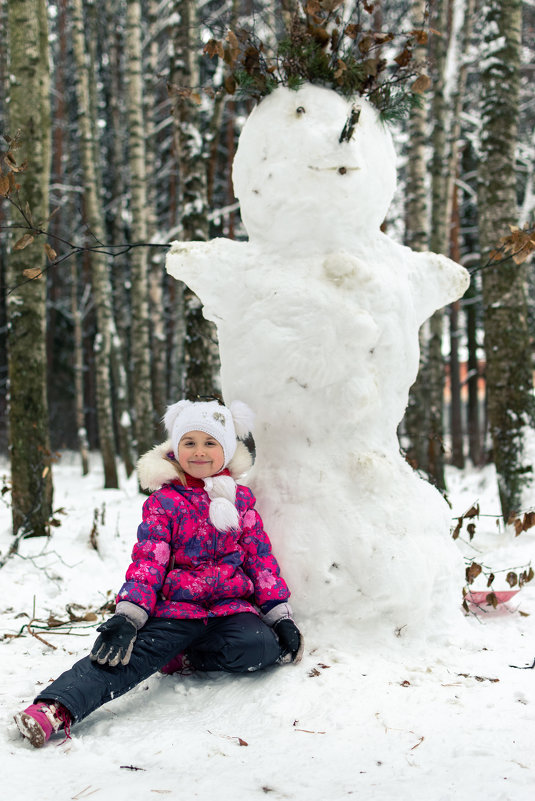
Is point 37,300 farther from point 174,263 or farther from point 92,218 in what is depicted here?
point 92,218

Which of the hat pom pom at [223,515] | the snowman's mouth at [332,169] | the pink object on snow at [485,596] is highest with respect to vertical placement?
the snowman's mouth at [332,169]

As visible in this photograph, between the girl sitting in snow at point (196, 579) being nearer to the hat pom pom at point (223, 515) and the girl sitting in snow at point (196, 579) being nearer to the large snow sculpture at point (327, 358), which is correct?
the hat pom pom at point (223, 515)

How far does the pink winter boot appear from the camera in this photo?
1852 millimetres

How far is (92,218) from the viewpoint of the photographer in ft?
32.6

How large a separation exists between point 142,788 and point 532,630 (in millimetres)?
2043

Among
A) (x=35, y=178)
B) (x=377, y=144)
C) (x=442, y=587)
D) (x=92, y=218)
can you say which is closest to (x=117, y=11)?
(x=92, y=218)

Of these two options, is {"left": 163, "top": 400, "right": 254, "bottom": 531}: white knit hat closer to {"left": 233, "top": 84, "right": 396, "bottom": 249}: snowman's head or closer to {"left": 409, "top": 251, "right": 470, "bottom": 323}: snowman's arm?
{"left": 233, "top": 84, "right": 396, "bottom": 249}: snowman's head

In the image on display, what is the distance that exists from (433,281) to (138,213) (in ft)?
23.4

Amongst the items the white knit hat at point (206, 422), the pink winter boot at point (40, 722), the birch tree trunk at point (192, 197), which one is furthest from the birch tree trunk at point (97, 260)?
the pink winter boot at point (40, 722)

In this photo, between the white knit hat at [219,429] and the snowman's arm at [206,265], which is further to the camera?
the snowman's arm at [206,265]

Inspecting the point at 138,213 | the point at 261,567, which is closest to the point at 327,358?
the point at 261,567

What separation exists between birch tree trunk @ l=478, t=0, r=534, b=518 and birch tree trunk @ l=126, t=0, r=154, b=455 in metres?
5.27

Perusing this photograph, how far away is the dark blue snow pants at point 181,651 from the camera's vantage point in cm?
206

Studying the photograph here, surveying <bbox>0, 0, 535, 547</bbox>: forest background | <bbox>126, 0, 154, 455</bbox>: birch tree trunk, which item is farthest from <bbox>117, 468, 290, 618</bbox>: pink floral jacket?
<bbox>126, 0, 154, 455</bbox>: birch tree trunk
